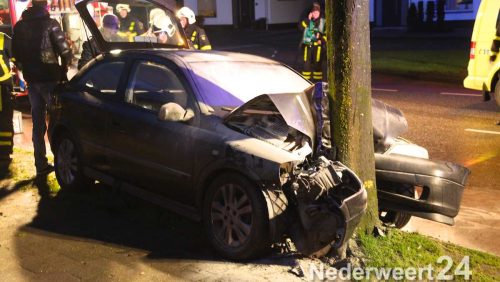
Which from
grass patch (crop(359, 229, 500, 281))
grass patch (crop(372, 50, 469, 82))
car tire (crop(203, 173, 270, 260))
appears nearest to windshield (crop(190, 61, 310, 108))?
car tire (crop(203, 173, 270, 260))

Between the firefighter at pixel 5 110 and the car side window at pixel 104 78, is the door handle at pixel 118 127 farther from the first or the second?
the firefighter at pixel 5 110

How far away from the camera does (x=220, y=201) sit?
4.74 m

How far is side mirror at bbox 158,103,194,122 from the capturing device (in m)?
4.97

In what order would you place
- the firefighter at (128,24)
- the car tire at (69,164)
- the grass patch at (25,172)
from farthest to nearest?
the firefighter at (128,24) → the grass patch at (25,172) → the car tire at (69,164)

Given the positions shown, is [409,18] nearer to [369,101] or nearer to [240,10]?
[240,10]

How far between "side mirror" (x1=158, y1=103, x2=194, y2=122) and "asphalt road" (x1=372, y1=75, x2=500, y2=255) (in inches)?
86.1

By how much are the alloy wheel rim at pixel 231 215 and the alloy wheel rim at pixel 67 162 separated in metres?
2.23

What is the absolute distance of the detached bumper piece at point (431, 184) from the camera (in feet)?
15.5

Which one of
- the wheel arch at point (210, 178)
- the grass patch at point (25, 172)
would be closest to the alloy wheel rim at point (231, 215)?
the wheel arch at point (210, 178)

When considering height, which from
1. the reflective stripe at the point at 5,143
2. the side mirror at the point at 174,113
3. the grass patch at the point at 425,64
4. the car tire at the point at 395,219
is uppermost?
the side mirror at the point at 174,113

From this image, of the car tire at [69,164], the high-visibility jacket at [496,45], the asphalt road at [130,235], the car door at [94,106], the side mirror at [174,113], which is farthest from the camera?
the high-visibility jacket at [496,45]

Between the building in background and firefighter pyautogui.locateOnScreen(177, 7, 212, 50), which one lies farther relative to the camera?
the building in background

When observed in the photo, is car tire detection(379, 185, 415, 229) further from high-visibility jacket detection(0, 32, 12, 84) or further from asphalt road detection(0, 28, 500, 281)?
high-visibility jacket detection(0, 32, 12, 84)

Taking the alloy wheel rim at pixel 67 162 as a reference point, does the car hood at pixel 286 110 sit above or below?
above
